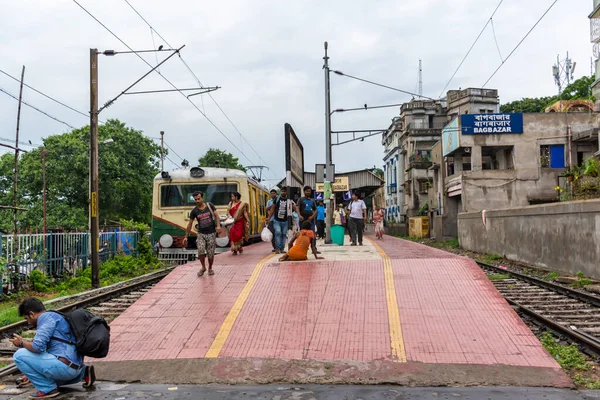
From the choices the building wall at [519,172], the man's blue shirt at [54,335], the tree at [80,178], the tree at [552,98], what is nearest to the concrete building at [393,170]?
the tree at [552,98]

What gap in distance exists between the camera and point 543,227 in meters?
15.6

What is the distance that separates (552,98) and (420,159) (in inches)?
593

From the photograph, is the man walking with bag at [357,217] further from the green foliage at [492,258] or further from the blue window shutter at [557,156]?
the blue window shutter at [557,156]

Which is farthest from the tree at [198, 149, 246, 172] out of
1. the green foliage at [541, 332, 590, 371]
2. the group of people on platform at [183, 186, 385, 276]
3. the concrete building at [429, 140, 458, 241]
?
the green foliage at [541, 332, 590, 371]

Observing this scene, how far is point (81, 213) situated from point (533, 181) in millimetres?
28012

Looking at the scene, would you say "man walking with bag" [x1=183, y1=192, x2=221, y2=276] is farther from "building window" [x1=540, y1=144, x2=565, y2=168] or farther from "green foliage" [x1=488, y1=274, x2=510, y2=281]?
"building window" [x1=540, y1=144, x2=565, y2=168]

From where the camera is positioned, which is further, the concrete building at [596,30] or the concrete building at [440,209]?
the concrete building at [440,209]

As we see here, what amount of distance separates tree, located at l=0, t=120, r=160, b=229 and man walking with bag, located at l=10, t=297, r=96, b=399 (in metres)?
33.7

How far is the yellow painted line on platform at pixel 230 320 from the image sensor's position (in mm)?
6367

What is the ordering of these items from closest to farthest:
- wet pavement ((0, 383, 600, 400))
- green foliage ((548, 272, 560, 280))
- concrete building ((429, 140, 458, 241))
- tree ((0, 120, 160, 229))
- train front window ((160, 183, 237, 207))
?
wet pavement ((0, 383, 600, 400))
green foliage ((548, 272, 560, 280))
train front window ((160, 183, 237, 207))
concrete building ((429, 140, 458, 241))
tree ((0, 120, 160, 229))

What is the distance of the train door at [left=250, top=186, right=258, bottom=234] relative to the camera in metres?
19.3

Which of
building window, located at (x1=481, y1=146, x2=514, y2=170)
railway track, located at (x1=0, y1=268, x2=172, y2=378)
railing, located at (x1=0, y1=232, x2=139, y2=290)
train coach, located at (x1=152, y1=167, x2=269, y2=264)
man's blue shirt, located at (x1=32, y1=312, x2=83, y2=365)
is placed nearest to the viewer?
man's blue shirt, located at (x1=32, y1=312, x2=83, y2=365)

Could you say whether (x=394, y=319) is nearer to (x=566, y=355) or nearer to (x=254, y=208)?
(x=566, y=355)

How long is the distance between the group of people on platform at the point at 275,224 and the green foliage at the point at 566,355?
5.37 meters
